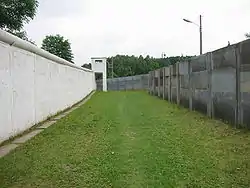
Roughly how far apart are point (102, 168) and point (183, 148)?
6.49ft

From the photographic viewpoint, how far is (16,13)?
62.2ft

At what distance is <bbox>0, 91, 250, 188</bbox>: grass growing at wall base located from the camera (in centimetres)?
491

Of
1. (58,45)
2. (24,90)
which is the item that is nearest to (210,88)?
(24,90)

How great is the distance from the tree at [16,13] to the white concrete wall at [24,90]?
572 cm

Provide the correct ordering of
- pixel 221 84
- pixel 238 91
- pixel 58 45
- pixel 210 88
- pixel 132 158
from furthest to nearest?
1. pixel 58 45
2. pixel 210 88
3. pixel 221 84
4. pixel 238 91
5. pixel 132 158

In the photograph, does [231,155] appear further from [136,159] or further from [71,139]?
[71,139]

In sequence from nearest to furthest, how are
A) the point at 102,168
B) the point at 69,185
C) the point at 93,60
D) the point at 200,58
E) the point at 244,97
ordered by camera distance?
the point at 69,185
the point at 102,168
the point at 244,97
the point at 200,58
the point at 93,60

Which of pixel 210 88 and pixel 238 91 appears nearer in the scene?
pixel 238 91

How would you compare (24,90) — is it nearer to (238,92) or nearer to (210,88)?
(238,92)

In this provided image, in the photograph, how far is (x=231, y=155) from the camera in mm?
6375

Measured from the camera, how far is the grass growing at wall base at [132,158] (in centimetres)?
491

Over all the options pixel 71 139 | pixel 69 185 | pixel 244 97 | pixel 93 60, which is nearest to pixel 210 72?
pixel 244 97

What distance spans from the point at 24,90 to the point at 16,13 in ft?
34.6

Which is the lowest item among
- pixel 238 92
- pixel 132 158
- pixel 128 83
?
pixel 132 158
